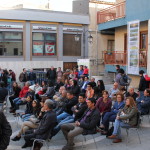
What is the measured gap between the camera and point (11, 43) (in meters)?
26.1

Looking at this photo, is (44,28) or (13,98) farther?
(44,28)

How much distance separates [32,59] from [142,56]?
43.5 feet

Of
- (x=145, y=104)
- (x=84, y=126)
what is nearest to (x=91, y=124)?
(x=84, y=126)

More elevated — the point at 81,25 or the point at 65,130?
the point at 81,25

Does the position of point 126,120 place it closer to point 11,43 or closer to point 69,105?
point 69,105

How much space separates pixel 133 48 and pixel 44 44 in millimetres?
13841

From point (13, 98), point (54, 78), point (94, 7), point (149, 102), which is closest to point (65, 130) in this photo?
point (149, 102)

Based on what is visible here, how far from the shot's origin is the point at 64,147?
7.04 m

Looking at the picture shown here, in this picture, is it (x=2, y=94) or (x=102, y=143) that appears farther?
(x=2, y=94)

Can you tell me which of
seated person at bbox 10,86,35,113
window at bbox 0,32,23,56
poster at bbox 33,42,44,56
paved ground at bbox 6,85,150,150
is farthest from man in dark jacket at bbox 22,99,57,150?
poster at bbox 33,42,44,56

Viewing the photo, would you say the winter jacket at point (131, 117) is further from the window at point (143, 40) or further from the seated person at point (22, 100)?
the window at point (143, 40)

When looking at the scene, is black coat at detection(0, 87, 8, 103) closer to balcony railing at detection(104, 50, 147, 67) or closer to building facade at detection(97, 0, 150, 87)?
building facade at detection(97, 0, 150, 87)

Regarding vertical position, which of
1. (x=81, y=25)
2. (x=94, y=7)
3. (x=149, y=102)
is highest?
(x=94, y=7)

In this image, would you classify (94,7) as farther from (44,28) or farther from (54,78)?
(54,78)
